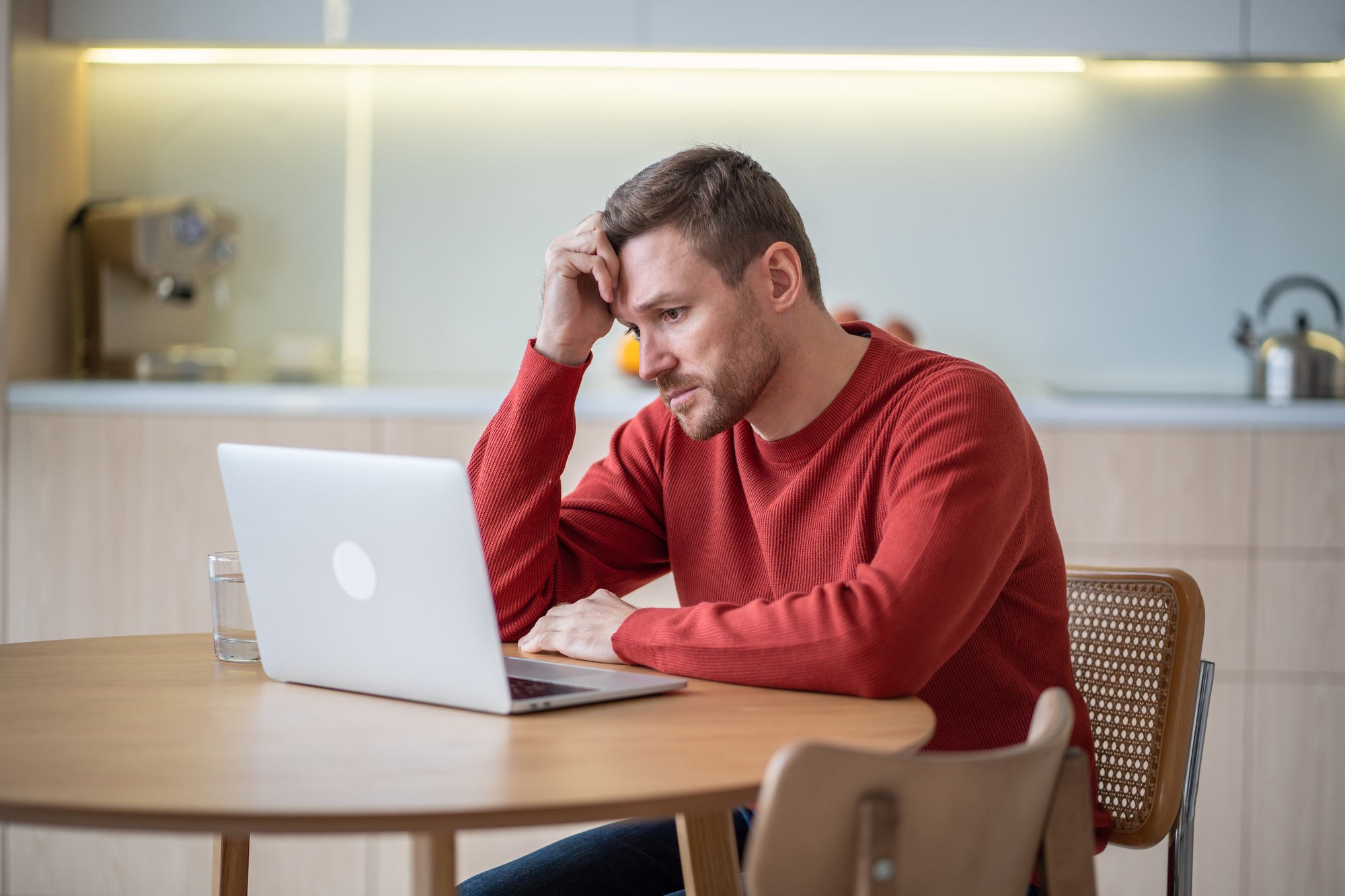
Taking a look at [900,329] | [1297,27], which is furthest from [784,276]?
[1297,27]

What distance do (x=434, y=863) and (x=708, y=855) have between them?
1.28 ft

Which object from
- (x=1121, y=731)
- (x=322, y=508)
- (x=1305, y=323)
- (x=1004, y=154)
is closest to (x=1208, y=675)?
(x=1121, y=731)

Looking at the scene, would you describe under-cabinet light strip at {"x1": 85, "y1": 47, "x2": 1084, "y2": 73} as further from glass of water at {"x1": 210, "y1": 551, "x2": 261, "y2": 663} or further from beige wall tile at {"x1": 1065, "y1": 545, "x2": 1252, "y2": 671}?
glass of water at {"x1": 210, "y1": 551, "x2": 261, "y2": 663}

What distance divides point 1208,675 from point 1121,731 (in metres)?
0.12

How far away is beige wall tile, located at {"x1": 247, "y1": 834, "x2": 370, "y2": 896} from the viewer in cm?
256

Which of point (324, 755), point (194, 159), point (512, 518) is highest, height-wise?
point (194, 159)

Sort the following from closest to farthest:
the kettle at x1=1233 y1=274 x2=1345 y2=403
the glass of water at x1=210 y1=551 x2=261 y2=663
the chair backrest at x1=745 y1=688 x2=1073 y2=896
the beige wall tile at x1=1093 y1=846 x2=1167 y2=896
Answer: the chair backrest at x1=745 y1=688 x2=1073 y2=896 < the glass of water at x1=210 y1=551 x2=261 y2=663 < the beige wall tile at x1=1093 y1=846 x2=1167 y2=896 < the kettle at x1=1233 y1=274 x2=1345 y2=403

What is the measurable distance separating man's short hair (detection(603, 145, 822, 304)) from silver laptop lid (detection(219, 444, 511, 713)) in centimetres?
52

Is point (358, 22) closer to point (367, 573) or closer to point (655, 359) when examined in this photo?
point (655, 359)

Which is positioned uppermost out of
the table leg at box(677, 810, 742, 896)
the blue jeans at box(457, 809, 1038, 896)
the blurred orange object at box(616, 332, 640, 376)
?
the blurred orange object at box(616, 332, 640, 376)

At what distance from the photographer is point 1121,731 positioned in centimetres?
145

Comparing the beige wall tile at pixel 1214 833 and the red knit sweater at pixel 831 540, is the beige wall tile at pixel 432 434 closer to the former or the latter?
the red knit sweater at pixel 831 540

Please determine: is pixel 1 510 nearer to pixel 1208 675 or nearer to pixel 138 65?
pixel 138 65

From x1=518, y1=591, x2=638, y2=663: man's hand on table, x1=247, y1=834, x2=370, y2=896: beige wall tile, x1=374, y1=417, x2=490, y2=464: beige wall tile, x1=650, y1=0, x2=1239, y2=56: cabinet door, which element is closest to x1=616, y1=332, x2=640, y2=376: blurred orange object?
x1=374, y1=417, x2=490, y2=464: beige wall tile
